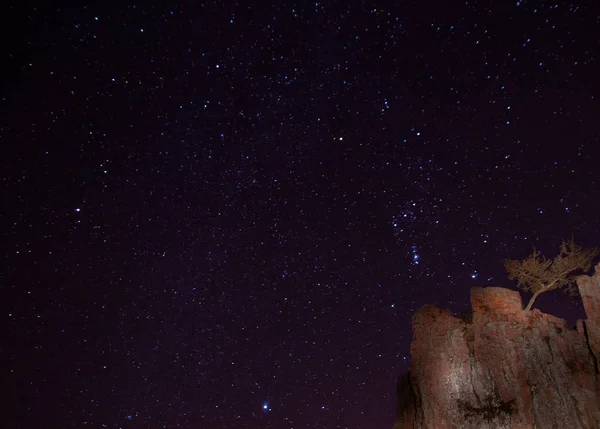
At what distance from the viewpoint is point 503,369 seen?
872 inches

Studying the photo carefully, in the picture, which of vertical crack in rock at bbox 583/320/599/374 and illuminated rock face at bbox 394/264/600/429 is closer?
illuminated rock face at bbox 394/264/600/429

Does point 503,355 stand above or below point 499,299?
below

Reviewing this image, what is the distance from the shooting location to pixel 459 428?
22.0 meters

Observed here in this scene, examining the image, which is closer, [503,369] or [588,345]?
[588,345]

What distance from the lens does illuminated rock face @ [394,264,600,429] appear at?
20.5 m

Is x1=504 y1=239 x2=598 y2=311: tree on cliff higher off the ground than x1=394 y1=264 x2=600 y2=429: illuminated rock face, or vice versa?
x1=504 y1=239 x2=598 y2=311: tree on cliff

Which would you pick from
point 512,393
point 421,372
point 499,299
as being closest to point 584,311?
point 499,299

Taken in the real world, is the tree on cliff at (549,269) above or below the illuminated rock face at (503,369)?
above

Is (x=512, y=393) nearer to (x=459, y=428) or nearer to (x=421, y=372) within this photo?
(x=459, y=428)

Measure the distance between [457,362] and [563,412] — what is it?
505 centimetres

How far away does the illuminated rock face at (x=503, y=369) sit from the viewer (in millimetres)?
20500

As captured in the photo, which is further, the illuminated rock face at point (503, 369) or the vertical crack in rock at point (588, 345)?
the vertical crack in rock at point (588, 345)

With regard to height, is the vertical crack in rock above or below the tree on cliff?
below

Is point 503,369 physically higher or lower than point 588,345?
lower
